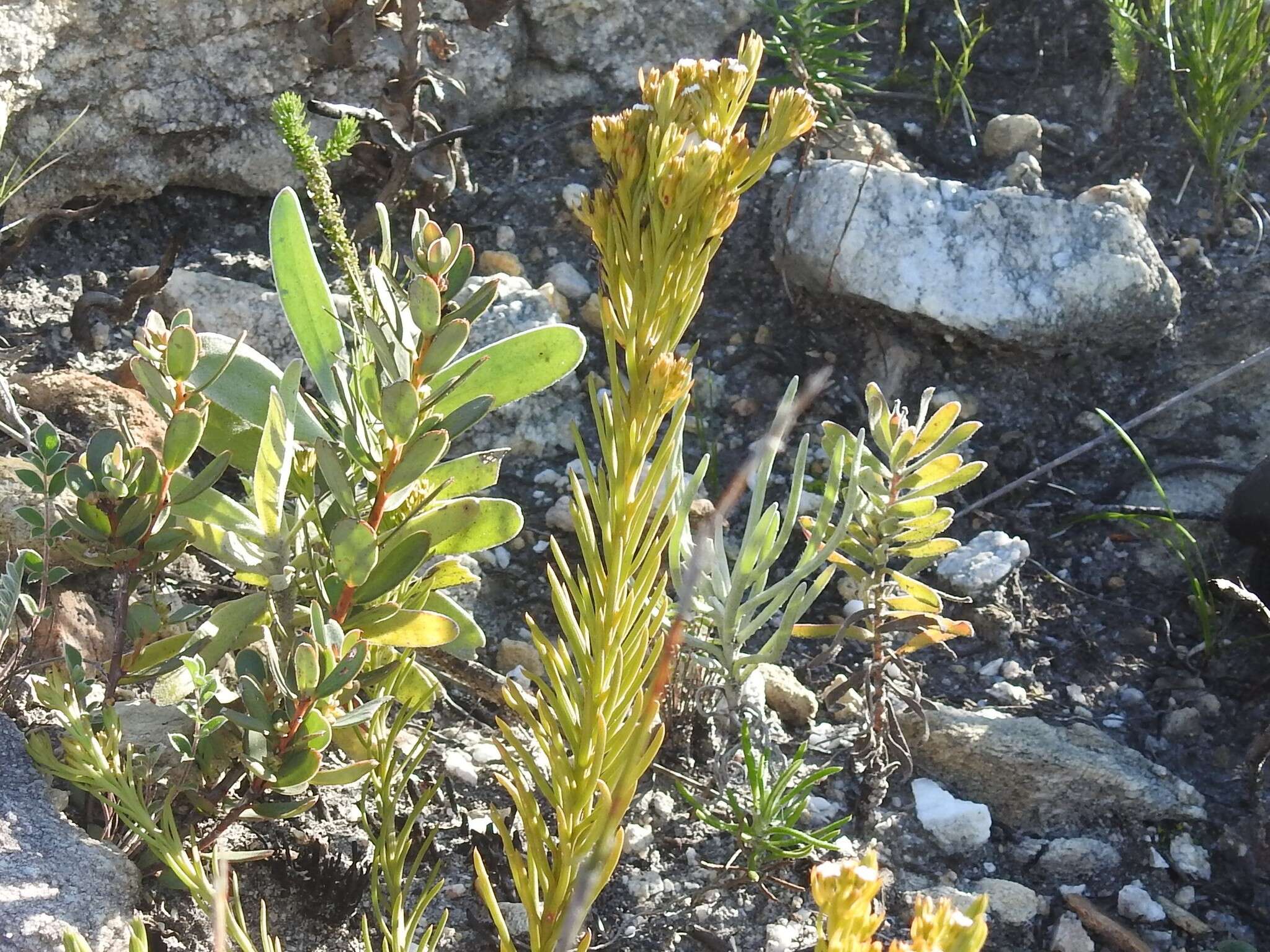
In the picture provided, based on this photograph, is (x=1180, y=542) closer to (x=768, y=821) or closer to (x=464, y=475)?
(x=768, y=821)

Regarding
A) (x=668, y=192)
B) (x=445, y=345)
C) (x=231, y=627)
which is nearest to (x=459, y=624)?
(x=231, y=627)

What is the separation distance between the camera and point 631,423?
100cm

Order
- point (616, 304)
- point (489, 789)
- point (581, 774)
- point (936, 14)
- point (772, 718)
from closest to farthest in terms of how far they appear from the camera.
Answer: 1. point (616, 304)
2. point (581, 774)
3. point (489, 789)
4. point (772, 718)
5. point (936, 14)

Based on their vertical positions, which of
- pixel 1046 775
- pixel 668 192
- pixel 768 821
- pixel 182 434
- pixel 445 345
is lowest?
pixel 1046 775

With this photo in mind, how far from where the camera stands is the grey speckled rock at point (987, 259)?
2.96 m

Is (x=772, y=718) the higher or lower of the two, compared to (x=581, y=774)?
lower

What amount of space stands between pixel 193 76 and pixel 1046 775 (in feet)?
8.47

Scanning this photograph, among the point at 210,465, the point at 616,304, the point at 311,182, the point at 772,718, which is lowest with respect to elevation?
the point at 772,718

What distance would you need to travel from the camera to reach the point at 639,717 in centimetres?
109

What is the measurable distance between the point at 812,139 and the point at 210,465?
84.6 inches

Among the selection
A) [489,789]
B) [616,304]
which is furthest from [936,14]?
[616,304]

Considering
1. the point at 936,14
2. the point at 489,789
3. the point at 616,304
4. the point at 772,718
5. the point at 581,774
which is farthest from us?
the point at 936,14

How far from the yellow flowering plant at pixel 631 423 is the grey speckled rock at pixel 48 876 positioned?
0.63 metres

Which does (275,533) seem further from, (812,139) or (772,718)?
(812,139)
